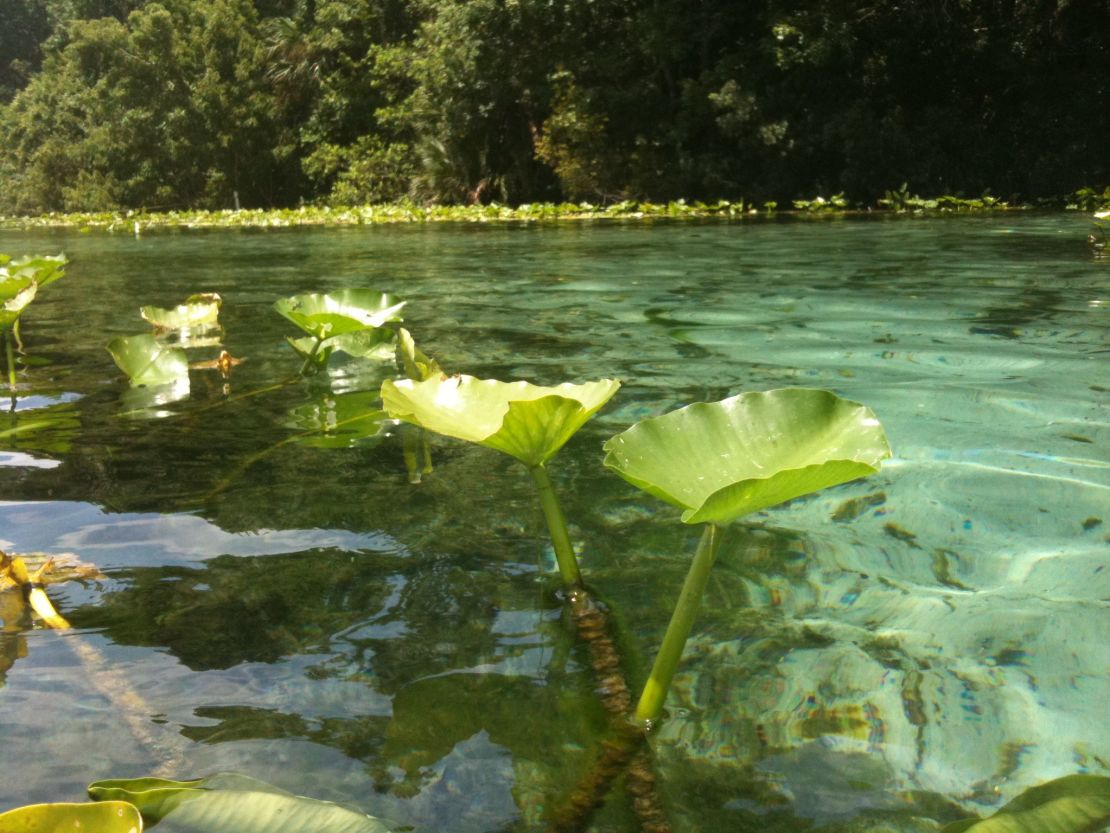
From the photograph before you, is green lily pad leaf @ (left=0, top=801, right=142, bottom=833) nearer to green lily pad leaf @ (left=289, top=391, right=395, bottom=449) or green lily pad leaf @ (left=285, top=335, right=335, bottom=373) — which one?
green lily pad leaf @ (left=289, top=391, right=395, bottom=449)

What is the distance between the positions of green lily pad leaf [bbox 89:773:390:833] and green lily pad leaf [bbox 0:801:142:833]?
0.20 ft

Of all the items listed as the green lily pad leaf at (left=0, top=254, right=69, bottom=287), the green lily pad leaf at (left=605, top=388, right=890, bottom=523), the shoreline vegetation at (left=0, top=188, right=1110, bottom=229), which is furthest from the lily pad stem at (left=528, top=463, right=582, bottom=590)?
the shoreline vegetation at (left=0, top=188, right=1110, bottom=229)

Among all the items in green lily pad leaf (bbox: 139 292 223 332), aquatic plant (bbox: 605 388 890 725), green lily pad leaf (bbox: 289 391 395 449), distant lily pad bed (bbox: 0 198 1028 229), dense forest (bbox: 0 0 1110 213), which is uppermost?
dense forest (bbox: 0 0 1110 213)

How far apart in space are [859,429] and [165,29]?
27.0 m

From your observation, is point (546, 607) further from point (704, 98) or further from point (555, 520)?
point (704, 98)

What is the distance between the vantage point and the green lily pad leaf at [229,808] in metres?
0.62

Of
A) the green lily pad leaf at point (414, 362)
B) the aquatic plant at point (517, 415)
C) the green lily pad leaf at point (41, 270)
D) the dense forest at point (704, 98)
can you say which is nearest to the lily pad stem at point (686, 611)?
the aquatic plant at point (517, 415)

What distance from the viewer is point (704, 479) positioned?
0.84 m

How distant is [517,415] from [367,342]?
5.04 ft

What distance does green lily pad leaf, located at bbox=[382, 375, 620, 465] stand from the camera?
88 centimetres

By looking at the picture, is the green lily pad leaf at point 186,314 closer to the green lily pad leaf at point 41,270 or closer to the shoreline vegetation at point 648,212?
the green lily pad leaf at point 41,270

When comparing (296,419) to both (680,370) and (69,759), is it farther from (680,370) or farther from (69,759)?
(69,759)

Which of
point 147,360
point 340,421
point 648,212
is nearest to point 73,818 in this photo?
point 340,421

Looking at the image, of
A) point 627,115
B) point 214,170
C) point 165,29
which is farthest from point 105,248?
point 165,29
